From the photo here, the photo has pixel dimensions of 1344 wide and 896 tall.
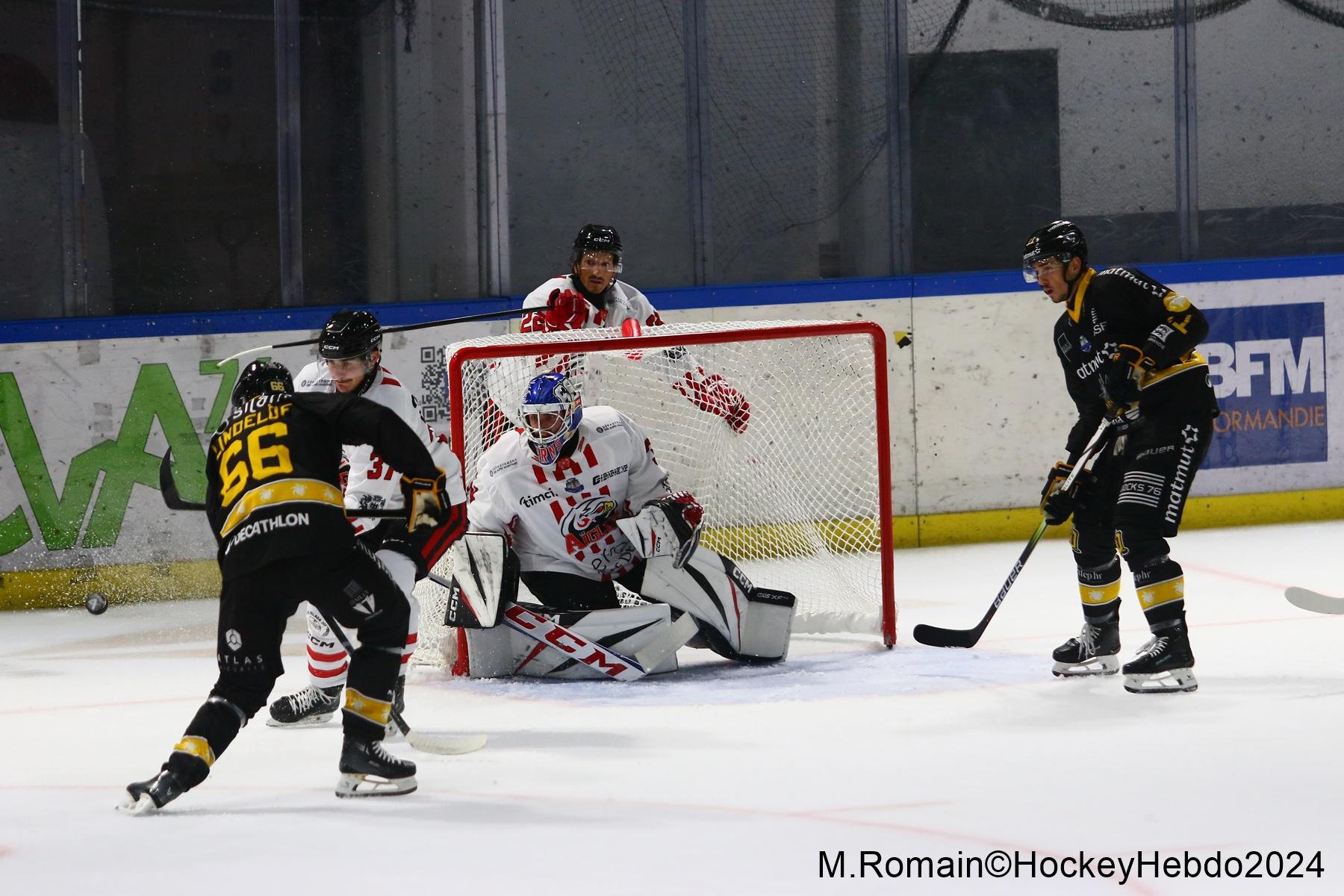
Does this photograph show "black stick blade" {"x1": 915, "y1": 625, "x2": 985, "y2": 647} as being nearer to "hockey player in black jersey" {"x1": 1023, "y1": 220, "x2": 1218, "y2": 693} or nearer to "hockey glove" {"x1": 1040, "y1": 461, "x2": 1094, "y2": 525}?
"hockey player in black jersey" {"x1": 1023, "y1": 220, "x2": 1218, "y2": 693}

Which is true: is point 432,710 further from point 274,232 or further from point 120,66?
point 120,66

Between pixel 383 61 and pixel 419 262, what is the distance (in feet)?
2.61

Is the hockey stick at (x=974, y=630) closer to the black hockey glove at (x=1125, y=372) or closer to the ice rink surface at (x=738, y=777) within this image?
the ice rink surface at (x=738, y=777)

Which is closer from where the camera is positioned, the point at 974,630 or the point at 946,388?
the point at 974,630

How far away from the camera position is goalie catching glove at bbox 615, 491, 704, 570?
169 inches

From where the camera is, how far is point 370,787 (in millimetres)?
3115

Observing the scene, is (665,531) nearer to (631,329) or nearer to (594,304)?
(631,329)

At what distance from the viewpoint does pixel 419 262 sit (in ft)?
21.1

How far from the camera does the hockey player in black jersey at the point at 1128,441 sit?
391cm

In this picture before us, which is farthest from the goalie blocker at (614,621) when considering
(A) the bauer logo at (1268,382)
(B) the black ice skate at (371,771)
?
(A) the bauer logo at (1268,382)

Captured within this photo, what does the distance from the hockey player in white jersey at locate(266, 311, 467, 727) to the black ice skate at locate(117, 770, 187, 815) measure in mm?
594

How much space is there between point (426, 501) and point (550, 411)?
3.80ft

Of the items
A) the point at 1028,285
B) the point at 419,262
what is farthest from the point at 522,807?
the point at 1028,285

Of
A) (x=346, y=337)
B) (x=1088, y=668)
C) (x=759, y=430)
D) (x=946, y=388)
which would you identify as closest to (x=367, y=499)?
(x=346, y=337)
